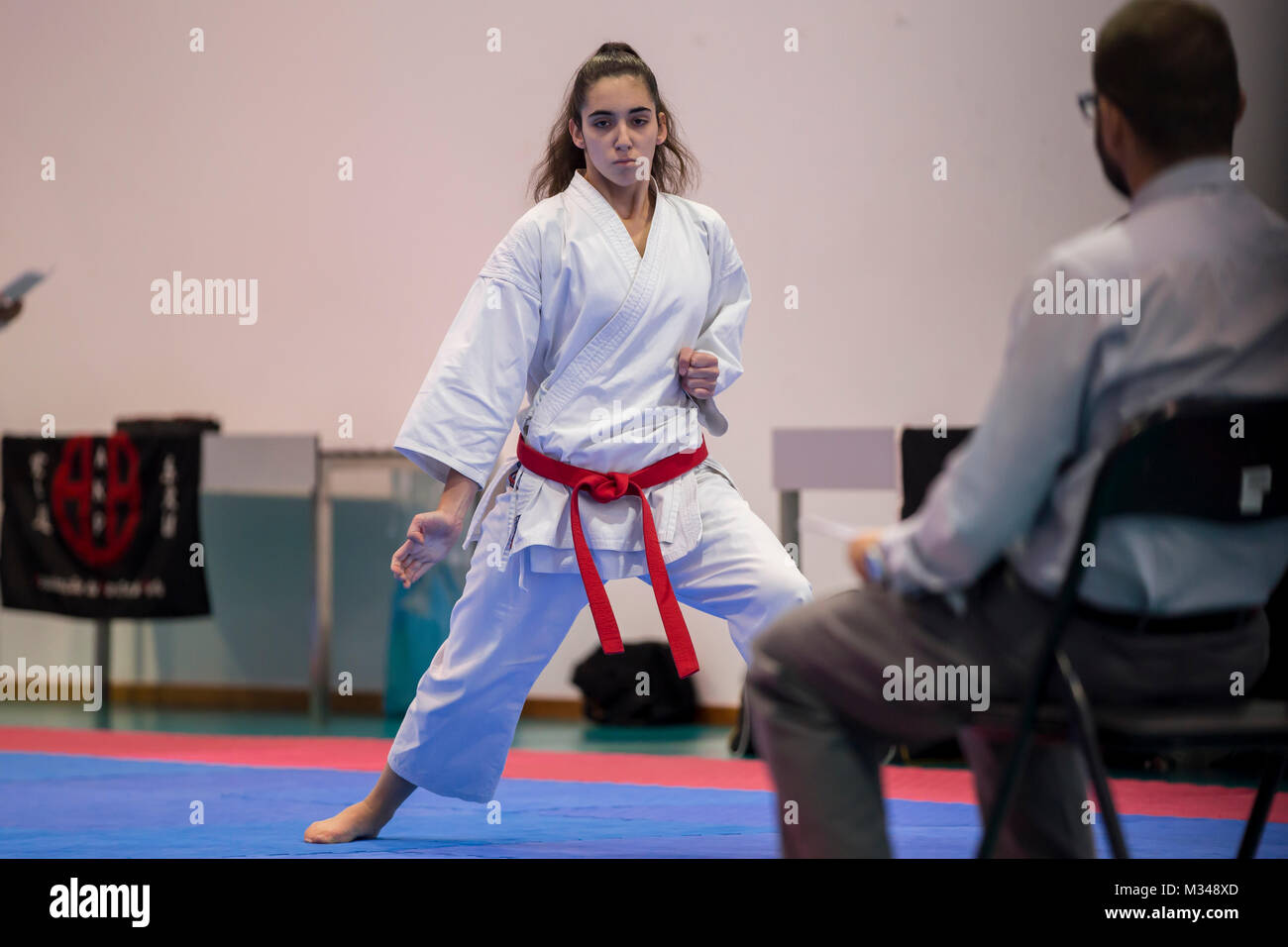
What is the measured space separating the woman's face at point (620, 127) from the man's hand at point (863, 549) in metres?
1.33

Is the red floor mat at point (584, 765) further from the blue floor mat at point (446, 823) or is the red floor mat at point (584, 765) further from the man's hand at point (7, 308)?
the man's hand at point (7, 308)

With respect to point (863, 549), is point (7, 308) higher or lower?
higher

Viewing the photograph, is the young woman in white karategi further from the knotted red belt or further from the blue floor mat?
the blue floor mat

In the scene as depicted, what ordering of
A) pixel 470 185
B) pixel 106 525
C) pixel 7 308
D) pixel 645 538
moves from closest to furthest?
1. pixel 7 308
2. pixel 645 538
3. pixel 106 525
4. pixel 470 185

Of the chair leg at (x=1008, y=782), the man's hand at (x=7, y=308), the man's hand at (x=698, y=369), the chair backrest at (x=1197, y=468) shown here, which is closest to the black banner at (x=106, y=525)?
the man's hand at (x=698, y=369)

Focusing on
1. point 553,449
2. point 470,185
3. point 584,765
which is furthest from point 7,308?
point 470,185

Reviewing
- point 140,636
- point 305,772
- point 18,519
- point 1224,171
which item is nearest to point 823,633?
point 1224,171

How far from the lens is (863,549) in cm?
143

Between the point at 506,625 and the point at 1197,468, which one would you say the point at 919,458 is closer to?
the point at 506,625

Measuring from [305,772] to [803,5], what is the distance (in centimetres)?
375

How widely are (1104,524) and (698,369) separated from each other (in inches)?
49.8

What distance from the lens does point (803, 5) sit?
18.9ft

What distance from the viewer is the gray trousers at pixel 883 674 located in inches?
55.2

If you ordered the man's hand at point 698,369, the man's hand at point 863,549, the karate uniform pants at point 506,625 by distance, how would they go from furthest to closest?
the man's hand at point 698,369 → the karate uniform pants at point 506,625 → the man's hand at point 863,549
